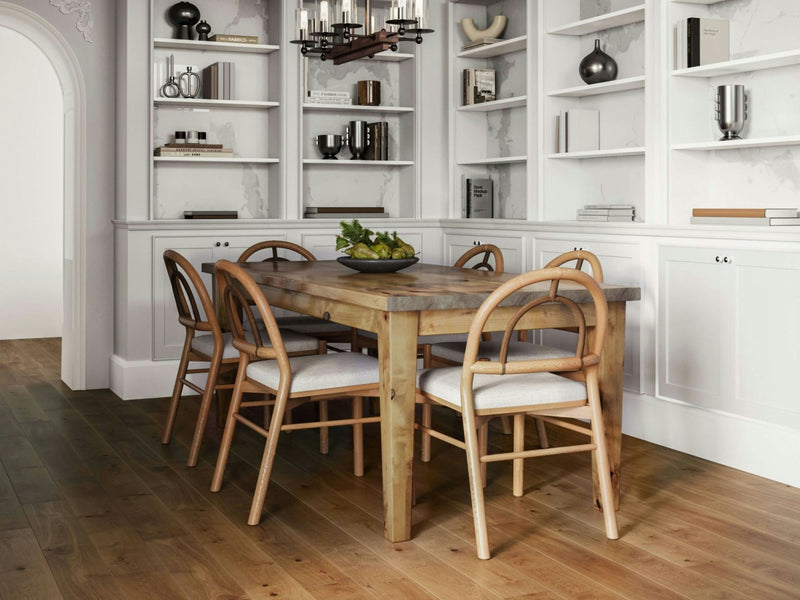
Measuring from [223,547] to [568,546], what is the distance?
1026 millimetres

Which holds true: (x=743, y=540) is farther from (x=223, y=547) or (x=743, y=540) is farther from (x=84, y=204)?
(x=84, y=204)

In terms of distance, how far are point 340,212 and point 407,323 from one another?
2923mm

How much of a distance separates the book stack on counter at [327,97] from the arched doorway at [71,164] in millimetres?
1252

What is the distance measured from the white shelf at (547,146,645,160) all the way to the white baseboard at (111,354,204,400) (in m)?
2.37

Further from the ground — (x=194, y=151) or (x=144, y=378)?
(x=194, y=151)

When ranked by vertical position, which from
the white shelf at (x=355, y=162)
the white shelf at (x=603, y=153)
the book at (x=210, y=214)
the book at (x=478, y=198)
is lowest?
the book at (x=210, y=214)

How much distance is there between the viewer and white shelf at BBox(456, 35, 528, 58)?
17.4 feet

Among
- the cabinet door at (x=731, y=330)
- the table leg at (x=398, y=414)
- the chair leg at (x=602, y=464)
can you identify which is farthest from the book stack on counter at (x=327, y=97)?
the chair leg at (x=602, y=464)

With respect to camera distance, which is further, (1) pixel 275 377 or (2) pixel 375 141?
(2) pixel 375 141

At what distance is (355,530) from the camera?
3090 mm

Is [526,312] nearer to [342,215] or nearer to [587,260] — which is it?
[587,260]

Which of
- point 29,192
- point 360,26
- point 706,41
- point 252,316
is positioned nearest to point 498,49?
point 706,41

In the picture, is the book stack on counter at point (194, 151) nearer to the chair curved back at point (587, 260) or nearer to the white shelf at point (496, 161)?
the white shelf at point (496, 161)

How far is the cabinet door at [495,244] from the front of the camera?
5.16 m
